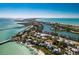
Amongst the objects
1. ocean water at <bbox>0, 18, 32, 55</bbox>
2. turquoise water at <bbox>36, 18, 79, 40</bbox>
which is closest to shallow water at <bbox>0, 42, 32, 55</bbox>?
ocean water at <bbox>0, 18, 32, 55</bbox>

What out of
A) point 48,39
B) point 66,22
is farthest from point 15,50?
point 66,22

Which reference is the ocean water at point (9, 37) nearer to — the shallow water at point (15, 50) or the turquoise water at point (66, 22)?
the shallow water at point (15, 50)

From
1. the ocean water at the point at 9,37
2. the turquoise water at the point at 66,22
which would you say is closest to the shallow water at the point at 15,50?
the ocean water at the point at 9,37

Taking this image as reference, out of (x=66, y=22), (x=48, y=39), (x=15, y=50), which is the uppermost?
(x=66, y=22)

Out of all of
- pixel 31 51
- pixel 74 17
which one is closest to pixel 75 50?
pixel 74 17

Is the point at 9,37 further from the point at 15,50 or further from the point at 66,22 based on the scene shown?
the point at 66,22

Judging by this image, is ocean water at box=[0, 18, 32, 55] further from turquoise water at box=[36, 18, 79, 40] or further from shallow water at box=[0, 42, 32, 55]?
turquoise water at box=[36, 18, 79, 40]
